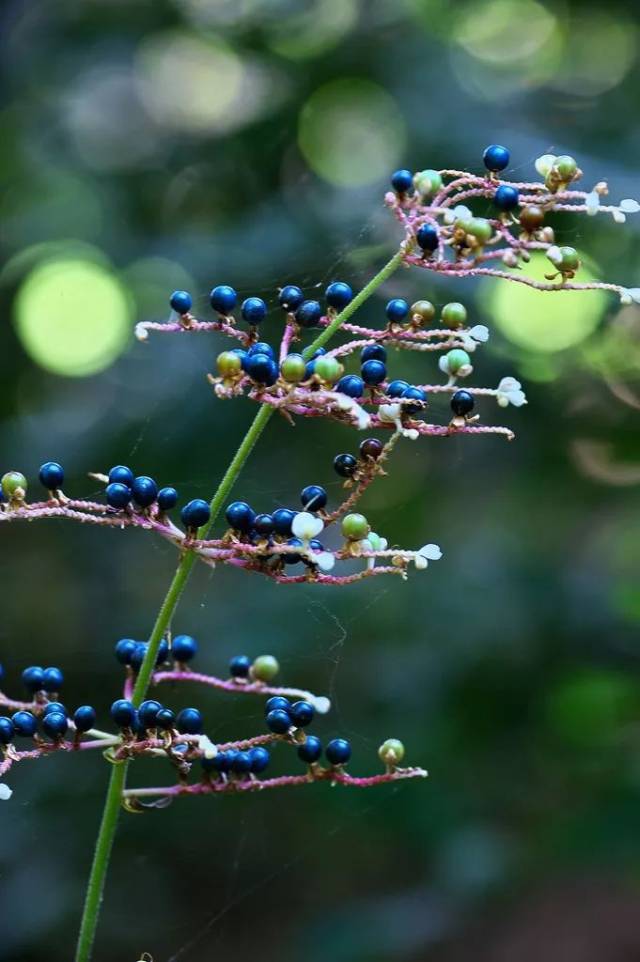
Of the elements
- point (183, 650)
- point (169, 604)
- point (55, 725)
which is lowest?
point (183, 650)

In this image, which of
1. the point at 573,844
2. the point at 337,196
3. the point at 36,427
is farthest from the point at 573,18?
the point at 573,844

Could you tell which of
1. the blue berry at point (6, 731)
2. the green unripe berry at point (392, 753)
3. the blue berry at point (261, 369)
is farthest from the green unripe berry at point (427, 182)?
the blue berry at point (6, 731)

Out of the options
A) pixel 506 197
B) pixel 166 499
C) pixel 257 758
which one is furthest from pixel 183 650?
pixel 506 197

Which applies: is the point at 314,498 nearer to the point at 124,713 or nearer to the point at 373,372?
the point at 373,372

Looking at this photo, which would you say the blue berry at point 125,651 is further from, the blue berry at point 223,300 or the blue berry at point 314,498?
the blue berry at point 223,300

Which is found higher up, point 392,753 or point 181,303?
point 181,303

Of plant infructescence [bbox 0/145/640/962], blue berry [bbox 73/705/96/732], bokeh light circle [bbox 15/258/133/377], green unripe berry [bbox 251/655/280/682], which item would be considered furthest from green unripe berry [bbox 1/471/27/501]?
bokeh light circle [bbox 15/258/133/377]
